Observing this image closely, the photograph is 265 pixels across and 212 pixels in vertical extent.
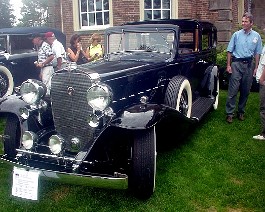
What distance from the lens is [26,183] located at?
9.29 ft

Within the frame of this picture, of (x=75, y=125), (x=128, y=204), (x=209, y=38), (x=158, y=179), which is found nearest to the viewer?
(x=128, y=204)

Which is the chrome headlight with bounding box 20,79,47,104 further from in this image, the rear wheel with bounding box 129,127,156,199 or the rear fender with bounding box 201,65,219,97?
the rear fender with bounding box 201,65,219,97

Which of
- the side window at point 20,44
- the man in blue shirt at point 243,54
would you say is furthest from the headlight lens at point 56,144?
the side window at point 20,44

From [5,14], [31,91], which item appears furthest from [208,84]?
[5,14]

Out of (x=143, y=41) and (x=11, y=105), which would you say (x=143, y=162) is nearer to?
(x=11, y=105)

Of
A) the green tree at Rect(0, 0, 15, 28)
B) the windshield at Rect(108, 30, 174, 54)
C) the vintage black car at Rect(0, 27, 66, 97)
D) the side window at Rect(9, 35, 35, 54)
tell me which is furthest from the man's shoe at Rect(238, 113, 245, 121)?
the green tree at Rect(0, 0, 15, 28)

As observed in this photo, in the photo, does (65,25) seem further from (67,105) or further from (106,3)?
(67,105)

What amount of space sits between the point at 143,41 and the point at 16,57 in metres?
4.25

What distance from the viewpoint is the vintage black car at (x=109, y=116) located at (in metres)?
2.92

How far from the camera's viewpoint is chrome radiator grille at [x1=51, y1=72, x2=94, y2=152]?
3217 millimetres

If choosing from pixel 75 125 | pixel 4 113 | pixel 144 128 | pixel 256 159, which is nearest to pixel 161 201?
pixel 144 128

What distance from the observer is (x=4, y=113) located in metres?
3.68

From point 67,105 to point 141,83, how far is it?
1.05m

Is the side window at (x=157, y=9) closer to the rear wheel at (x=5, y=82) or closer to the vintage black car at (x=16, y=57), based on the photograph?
the vintage black car at (x=16, y=57)
